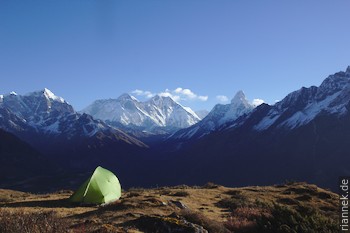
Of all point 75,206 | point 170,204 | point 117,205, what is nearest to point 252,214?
point 170,204

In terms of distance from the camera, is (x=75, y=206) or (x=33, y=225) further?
(x=75, y=206)

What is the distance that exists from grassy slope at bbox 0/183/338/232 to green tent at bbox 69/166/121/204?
1.06 meters

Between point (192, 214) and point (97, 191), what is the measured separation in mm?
12685

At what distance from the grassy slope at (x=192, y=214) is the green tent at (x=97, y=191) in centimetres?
106

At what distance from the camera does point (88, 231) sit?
15.1 metres

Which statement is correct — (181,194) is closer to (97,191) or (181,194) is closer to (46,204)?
(97,191)

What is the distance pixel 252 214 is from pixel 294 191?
18.8m

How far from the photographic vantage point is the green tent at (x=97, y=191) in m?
29.9

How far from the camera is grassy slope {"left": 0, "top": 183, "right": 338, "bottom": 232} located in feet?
53.5

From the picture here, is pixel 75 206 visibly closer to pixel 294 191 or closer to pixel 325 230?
pixel 325 230

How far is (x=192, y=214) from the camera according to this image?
778 inches

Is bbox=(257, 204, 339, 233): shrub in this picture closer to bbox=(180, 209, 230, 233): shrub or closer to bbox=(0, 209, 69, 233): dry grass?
bbox=(180, 209, 230, 233): shrub

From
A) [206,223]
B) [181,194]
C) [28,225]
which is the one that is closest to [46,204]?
[181,194]

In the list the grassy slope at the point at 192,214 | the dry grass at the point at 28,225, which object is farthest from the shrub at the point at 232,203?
the dry grass at the point at 28,225
